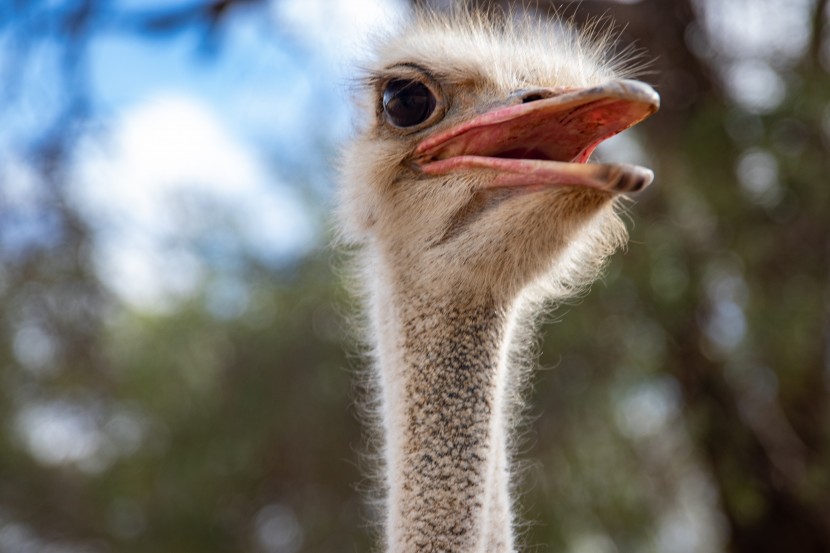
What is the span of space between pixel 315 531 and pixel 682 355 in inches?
125

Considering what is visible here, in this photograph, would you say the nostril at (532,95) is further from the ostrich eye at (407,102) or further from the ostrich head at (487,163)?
the ostrich eye at (407,102)

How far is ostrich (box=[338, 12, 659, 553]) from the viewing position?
6.05ft

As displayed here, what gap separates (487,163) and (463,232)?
18 cm

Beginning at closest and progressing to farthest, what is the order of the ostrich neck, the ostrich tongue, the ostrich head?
the ostrich tongue, the ostrich head, the ostrich neck

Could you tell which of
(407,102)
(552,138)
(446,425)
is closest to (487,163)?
(552,138)

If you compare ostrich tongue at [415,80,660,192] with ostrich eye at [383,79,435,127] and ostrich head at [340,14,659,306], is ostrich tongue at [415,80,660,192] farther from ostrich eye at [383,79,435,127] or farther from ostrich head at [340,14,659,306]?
ostrich eye at [383,79,435,127]

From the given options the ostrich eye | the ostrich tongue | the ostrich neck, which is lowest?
the ostrich neck

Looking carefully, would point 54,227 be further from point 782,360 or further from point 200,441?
point 782,360

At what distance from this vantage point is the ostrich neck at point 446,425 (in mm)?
1953

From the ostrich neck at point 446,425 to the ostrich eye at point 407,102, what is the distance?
0.36 metres

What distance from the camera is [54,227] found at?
5621 mm

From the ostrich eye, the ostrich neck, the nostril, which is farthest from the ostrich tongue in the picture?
the ostrich neck

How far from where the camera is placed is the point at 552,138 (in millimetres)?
1843

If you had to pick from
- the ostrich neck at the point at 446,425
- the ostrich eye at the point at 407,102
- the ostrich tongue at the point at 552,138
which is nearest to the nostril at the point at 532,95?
the ostrich tongue at the point at 552,138
